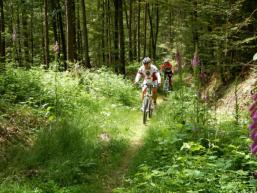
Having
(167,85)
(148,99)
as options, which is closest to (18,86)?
(148,99)

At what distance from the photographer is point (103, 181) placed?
6.67 metres

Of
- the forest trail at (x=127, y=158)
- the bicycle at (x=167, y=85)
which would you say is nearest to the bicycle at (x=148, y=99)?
the forest trail at (x=127, y=158)

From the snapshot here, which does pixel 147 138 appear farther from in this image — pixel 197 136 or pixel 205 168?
pixel 205 168

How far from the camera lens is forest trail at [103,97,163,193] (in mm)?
6603

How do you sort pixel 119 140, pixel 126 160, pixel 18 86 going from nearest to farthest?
1. pixel 126 160
2. pixel 119 140
3. pixel 18 86

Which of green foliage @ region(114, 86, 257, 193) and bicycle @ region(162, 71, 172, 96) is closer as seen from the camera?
green foliage @ region(114, 86, 257, 193)

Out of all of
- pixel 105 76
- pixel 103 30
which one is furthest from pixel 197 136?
pixel 103 30

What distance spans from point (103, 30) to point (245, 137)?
29.1 meters

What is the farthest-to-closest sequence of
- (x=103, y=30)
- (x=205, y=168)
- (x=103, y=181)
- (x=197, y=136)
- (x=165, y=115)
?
(x=103, y=30), (x=165, y=115), (x=197, y=136), (x=103, y=181), (x=205, y=168)

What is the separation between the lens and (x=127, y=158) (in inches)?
320

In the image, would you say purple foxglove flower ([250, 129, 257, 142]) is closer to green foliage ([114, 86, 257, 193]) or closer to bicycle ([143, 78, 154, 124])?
green foliage ([114, 86, 257, 193])

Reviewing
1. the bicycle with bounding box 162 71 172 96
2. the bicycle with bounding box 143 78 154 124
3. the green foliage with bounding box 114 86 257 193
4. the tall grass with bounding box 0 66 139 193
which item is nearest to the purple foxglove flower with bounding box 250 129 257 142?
the green foliage with bounding box 114 86 257 193

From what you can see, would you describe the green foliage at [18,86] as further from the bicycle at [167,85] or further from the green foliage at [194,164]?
the bicycle at [167,85]

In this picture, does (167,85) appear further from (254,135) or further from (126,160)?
(254,135)
